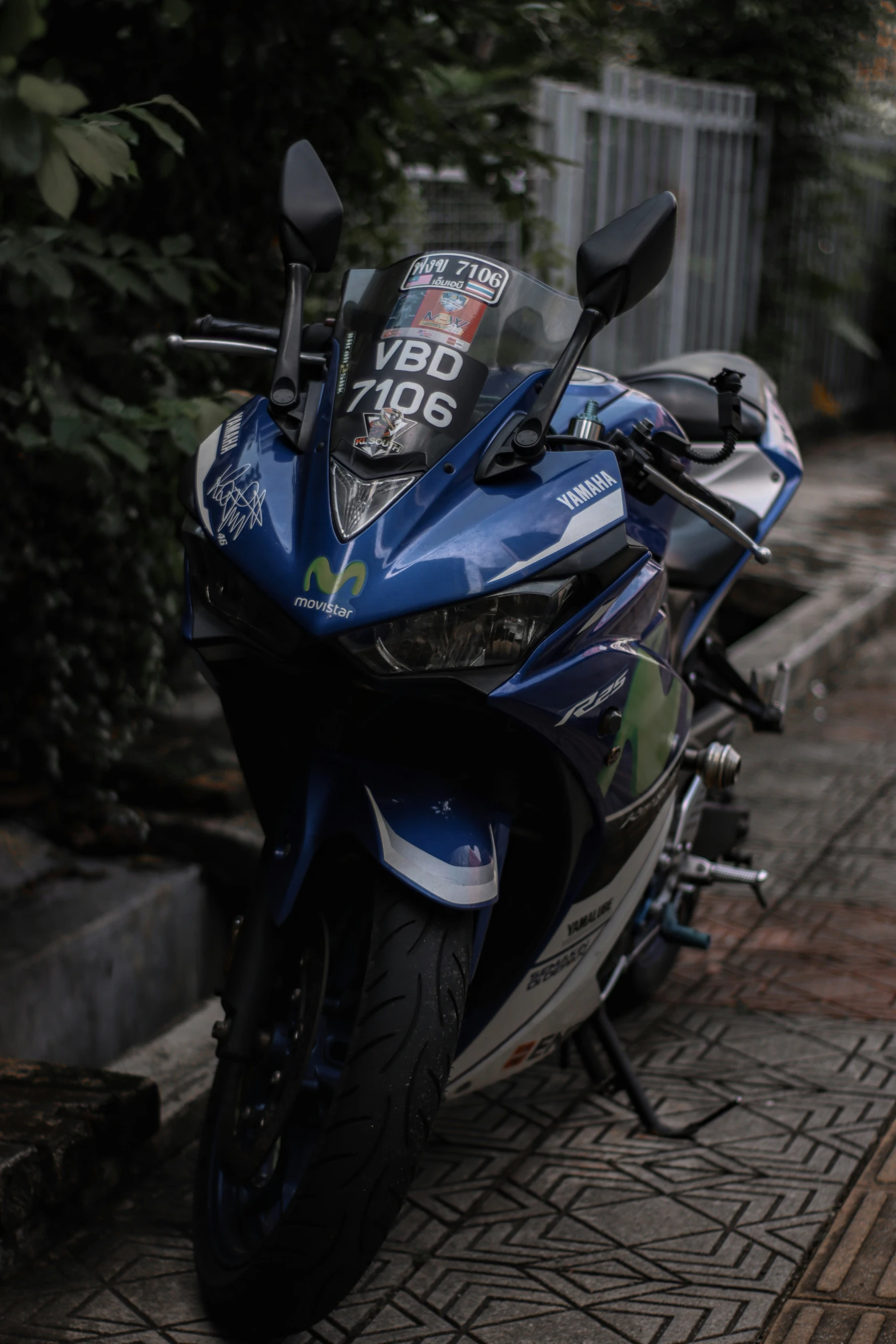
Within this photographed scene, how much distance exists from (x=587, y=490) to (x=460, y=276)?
1.39 ft

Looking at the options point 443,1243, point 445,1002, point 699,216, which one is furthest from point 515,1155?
point 699,216

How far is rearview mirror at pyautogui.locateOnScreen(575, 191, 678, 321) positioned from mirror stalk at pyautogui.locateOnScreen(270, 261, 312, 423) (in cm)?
46

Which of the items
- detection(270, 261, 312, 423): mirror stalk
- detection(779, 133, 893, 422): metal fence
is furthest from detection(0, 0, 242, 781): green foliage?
detection(779, 133, 893, 422): metal fence

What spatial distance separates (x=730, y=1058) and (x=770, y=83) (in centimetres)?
915

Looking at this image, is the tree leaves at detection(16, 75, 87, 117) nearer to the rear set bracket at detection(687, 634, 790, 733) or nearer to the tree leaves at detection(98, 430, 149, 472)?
the tree leaves at detection(98, 430, 149, 472)

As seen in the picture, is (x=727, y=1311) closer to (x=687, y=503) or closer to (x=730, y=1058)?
(x=730, y=1058)

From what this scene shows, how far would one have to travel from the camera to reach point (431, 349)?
88.0 inches

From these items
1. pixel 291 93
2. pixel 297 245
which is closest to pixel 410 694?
pixel 297 245

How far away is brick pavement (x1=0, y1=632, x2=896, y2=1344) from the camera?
2.38 metres

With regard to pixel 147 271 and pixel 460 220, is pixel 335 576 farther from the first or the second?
pixel 460 220

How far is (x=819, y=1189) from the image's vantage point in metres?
2.74

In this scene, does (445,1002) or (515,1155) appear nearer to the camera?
(445,1002)
